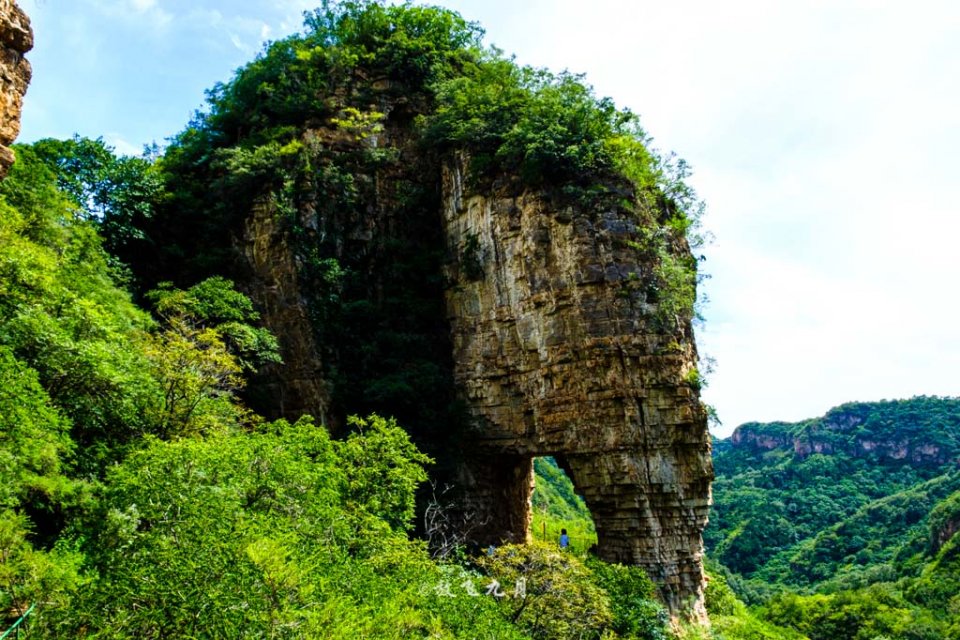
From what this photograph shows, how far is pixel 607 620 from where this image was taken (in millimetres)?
14523

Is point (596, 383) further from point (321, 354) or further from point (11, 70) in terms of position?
point (11, 70)

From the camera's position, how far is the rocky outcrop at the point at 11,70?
23.9ft

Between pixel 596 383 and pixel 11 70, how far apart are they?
54.5 ft

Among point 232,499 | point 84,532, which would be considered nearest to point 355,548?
point 232,499

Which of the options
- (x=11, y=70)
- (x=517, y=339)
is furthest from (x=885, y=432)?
(x=11, y=70)

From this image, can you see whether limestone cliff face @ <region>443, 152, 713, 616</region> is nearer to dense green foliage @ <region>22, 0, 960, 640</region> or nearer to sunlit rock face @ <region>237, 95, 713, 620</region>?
sunlit rock face @ <region>237, 95, 713, 620</region>

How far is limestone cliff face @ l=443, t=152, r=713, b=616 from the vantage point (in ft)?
62.1

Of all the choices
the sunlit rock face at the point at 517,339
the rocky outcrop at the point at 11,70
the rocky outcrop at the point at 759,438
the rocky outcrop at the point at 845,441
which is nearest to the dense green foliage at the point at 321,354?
the sunlit rock face at the point at 517,339

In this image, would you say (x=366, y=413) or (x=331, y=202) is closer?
(x=366, y=413)

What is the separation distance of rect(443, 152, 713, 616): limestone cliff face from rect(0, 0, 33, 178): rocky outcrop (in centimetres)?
1563

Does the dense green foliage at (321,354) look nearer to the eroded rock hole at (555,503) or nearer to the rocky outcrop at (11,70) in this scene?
the rocky outcrop at (11,70)

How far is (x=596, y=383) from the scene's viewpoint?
1925cm

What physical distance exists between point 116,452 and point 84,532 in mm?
3597

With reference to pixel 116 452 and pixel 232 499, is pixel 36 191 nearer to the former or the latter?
pixel 116 452
